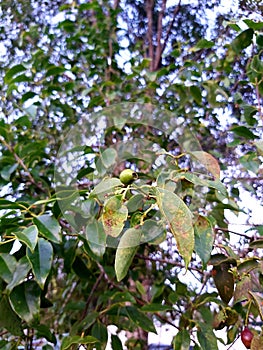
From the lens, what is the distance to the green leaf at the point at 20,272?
1.82ft

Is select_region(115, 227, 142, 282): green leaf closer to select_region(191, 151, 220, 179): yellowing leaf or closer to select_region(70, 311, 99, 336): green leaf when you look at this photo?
select_region(191, 151, 220, 179): yellowing leaf

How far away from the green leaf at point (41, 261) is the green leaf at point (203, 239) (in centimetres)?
18

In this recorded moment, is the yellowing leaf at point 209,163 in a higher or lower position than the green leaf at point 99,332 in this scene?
higher

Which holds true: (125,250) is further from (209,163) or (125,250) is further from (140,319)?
(140,319)

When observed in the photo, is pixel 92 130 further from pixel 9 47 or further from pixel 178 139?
pixel 9 47

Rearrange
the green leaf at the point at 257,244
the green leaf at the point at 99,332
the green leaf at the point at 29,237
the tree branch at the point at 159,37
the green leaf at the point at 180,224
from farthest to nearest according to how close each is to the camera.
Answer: the tree branch at the point at 159,37 → the green leaf at the point at 99,332 → the green leaf at the point at 257,244 → the green leaf at the point at 29,237 → the green leaf at the point at 180,224

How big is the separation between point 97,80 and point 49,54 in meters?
0.17

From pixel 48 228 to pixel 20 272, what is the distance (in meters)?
0.06

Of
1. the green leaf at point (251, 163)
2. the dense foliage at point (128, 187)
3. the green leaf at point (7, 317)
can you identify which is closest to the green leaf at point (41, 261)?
the dense foliage at point (128, 187)

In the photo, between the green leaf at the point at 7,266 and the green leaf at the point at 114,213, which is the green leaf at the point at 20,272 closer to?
the green leaf at the point at 7,266

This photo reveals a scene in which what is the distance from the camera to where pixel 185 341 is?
27.5 inches

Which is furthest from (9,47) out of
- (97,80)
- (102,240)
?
(102,240)

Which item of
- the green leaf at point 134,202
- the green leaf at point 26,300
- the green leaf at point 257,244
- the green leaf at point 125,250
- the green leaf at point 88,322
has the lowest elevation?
the green leaf at point 88,322

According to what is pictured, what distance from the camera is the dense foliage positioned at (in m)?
0.54
